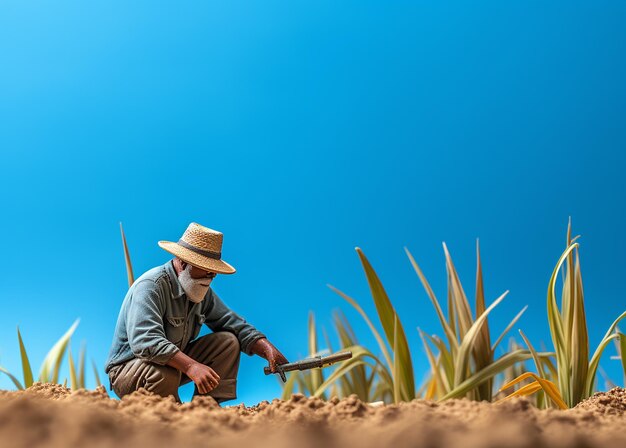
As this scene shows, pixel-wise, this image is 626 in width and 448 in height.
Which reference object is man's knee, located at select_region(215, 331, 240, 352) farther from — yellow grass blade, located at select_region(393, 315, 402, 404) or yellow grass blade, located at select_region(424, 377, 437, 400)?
yellow grass blade, located at select_region(424, 377, 437, 400)

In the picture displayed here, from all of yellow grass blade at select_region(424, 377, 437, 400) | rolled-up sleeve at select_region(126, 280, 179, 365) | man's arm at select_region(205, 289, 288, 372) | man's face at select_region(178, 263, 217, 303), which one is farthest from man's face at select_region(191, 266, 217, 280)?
yellow grass blade at select_region(424, 377, 437, 400)

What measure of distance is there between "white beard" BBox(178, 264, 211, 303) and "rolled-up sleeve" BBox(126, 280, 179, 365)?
0.12 metres

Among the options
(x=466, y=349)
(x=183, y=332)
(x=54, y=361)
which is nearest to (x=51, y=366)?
(x=54, y=361)

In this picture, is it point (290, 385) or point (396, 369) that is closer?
point (396, 369)

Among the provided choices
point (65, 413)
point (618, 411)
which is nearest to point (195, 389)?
point (65, 413)

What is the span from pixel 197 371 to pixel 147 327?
253mm

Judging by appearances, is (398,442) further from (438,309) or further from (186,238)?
(438,309)

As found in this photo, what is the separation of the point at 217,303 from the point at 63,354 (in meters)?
1.22

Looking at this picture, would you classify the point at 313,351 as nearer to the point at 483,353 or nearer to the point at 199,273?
the point at 483,353

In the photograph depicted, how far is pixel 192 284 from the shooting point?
2.68 m

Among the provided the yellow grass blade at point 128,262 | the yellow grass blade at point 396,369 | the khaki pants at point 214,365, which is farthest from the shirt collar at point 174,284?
the yellow grass blade at point 396,369

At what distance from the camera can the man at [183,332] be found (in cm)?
247

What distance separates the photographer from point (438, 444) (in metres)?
1.24

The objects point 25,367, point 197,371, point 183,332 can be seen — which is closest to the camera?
point 197,371
